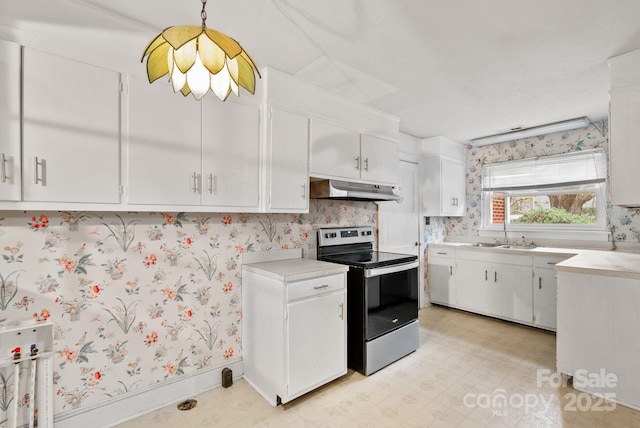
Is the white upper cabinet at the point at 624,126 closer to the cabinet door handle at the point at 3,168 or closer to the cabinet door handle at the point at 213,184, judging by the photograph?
the cabinet door handle at the point at 213,184

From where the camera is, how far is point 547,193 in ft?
13.1

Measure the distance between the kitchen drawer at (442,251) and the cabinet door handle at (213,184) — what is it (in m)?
3.36

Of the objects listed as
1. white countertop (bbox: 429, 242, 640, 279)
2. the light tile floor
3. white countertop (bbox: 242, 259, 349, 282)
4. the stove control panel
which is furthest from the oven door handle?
white countertop (bbox: 429, 242, 640, 279)

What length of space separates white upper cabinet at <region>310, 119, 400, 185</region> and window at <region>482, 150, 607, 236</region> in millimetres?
2042

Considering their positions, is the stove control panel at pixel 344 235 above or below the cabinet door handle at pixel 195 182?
below

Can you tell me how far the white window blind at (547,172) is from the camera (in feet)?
11.9

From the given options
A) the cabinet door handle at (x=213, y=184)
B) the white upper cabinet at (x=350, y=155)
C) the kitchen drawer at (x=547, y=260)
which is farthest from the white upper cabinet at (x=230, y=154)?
the kitchen drawer at (x=547, y=260)

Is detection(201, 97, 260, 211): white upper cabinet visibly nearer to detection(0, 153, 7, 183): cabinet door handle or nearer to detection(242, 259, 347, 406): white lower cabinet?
detection(242, 259, 347, 406): white lower cabinet

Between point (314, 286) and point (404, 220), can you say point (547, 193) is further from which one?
point (314, 286)

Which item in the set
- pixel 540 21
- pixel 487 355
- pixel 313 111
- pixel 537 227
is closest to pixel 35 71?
pixel 313 111

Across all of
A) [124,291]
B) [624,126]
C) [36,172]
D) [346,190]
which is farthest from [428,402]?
[36,172]

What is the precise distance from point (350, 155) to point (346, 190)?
414mm

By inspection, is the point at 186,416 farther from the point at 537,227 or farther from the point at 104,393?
the point at 537,227

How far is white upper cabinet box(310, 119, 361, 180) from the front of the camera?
8.54 ft
